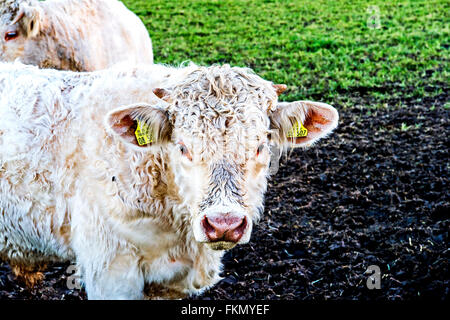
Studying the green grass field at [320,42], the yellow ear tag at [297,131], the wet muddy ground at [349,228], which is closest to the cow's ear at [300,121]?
the yellow ear tag at [297,131]

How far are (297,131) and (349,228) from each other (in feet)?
7.82

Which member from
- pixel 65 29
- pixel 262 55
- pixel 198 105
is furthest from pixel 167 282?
pixel 262 55

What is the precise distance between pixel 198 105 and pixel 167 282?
1268 millimetres

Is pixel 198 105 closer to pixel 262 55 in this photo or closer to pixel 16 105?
pixel 16 105

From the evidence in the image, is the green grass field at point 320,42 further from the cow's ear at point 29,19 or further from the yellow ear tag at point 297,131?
the yellow ear tag at point 297,131

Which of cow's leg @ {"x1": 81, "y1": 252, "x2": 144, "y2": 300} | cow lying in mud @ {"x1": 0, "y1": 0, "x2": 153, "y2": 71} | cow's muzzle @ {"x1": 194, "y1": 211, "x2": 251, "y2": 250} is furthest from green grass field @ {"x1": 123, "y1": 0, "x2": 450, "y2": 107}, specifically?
cow's muzzle @ {"x1": 194, "y1": 211, "x2": 251, "y2": 250}

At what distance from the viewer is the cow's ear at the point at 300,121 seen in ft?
11.1

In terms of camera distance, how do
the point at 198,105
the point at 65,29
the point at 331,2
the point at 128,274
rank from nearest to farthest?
1. the point at 198,105
2. the point at 128,274
3. the point at 65,29
4. the point at 331,2

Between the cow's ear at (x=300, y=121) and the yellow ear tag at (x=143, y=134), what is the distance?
74cm

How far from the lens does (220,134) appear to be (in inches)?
119

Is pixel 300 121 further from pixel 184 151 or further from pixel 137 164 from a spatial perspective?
pixel 137 164

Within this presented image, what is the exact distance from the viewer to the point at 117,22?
8.26 m

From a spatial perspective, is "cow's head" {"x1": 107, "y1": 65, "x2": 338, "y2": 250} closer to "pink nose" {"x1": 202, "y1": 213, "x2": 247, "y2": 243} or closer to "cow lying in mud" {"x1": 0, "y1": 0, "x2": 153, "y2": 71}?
"pink nose" {"x1": 202, "y1": 213, "x2": 247, "y2": 243}

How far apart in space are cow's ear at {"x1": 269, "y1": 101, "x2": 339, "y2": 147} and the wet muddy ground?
68.1 inches
